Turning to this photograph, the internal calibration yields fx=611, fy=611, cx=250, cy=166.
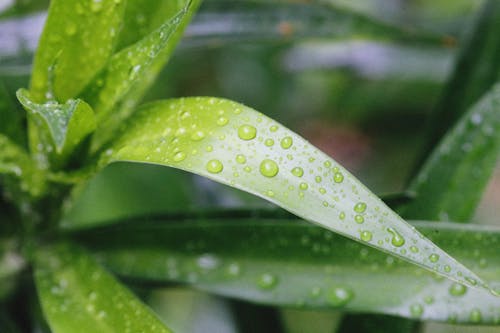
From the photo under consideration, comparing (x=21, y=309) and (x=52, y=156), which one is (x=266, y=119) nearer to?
(x=52, y=156)

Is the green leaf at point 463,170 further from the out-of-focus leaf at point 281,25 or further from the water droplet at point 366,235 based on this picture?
the water droplet at point 366,235

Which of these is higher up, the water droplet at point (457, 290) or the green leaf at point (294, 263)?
the water droplet at point (457, 290)

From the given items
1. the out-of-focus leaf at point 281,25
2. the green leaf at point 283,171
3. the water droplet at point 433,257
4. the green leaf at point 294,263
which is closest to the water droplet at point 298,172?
the green leaf at point 283,171

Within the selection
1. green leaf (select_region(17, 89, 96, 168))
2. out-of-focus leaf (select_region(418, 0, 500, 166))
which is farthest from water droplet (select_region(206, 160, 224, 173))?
out-of-focus leaf (select_region(418, 0, 500, 166))

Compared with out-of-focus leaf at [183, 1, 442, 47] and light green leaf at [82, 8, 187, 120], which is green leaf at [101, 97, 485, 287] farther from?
out-of-focus leaf at [183, 1, 442, 47]

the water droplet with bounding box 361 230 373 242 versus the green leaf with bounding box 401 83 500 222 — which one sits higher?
the water droplet with bounding box 361 230 373 242

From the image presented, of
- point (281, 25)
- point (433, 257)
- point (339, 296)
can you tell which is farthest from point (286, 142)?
point (281, 25)
